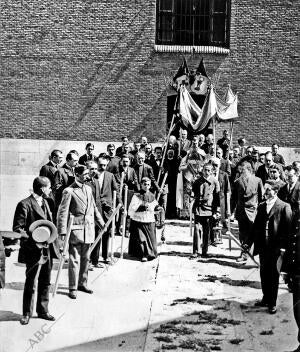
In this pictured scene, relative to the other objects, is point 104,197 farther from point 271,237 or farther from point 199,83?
point 199,83

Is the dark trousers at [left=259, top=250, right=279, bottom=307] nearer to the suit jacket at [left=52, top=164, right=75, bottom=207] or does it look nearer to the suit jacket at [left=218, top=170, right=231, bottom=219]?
the suit jacket at [left=218, top=170, right=231, bottom=219]

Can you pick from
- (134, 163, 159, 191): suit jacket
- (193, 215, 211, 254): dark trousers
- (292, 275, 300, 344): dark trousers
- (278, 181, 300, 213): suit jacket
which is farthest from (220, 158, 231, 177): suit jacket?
(292, 275, 300, 344): dark trousers

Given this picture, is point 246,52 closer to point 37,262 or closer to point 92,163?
point 92,163

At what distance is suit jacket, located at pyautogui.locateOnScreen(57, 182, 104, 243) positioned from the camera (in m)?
9.50

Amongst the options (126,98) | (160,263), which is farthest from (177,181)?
(126,98)

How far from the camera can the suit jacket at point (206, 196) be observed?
39.1 ft

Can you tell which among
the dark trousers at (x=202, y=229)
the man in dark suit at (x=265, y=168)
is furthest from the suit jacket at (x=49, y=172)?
the man in dark suit at (x=265, y=168)

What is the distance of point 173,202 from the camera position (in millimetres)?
15211

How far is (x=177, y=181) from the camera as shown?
1479 cm

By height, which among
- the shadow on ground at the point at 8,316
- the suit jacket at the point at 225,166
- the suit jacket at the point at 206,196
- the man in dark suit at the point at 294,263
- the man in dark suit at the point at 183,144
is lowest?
the shadow on ground at the point at 8,316

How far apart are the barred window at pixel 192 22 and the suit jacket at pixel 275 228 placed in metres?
11.8

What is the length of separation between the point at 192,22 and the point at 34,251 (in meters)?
13.6

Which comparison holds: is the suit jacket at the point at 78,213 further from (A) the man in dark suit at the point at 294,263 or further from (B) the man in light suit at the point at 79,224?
(A) the man in dark suit at the point at 294,263

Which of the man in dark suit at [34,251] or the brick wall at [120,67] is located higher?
the brick wall at [120,67]
